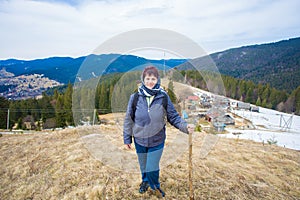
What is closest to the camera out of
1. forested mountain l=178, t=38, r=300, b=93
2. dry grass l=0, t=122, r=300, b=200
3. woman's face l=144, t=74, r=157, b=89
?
woman's face l=144, t=74, r=157, b=89

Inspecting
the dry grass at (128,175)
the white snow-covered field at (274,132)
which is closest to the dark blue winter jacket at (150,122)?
the dry grass at (128,175)

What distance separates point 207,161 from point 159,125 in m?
3.13

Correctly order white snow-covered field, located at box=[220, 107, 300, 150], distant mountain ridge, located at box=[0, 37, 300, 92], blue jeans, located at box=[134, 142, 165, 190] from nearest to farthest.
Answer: blue jeans, located at box=[134, 142, 165, 190] → distant mountain ridge, located at box=[0, 37, 300, 92] → white snow-covered field, located at box=[220, 107, 300, 150]

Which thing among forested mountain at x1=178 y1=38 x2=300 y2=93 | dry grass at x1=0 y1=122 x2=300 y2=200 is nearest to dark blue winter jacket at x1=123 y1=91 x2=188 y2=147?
dry grass at x1=0 y1=122 x2=300 y2=200

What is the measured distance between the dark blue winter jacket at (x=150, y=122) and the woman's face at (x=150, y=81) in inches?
6.7

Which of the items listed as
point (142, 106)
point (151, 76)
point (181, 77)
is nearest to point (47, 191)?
point (142, 106)

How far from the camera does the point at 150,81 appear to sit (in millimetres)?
2959

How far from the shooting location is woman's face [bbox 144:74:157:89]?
2.94 metres

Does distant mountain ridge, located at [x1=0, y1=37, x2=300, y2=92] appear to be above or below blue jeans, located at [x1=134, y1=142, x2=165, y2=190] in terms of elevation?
above

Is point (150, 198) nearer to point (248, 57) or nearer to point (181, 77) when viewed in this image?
point (181, 77)

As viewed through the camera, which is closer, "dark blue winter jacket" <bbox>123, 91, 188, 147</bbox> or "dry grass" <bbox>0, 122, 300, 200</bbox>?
"dark blue winter jacket" <bbox>123, 91, 188, 147</bbox>

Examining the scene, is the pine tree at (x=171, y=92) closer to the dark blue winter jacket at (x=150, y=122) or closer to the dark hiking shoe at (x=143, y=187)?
the dark blue winter jacket at (x=150, y=122)

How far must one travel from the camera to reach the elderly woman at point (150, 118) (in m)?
2.99

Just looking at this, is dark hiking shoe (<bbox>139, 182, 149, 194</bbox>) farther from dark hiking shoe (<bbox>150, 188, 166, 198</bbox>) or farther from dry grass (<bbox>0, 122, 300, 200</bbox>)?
dark hiking shoe (<bbox>150, 188, 166, 198</bbox>)
